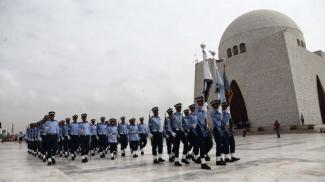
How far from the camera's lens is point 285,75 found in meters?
29.4

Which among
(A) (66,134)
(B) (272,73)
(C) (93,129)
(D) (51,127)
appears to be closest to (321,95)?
(B) (272,73)

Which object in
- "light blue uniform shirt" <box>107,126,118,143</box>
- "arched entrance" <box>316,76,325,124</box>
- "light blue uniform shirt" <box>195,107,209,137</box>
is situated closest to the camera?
"light blue uniform shirt" <box>195,107,209,137</box>

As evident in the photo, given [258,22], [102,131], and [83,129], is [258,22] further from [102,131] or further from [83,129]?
[83,129]

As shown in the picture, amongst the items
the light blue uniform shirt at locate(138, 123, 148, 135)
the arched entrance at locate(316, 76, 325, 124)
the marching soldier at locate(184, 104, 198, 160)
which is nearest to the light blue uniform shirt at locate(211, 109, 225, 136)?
the marching soldier at locate(184, 104, 198, 160)

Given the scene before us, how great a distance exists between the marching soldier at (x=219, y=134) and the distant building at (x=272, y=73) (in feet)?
75.1

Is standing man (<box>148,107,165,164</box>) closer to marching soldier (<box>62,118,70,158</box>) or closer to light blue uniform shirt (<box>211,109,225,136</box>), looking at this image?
light blue uniform shirt (<box>211,109,225,136</box>)

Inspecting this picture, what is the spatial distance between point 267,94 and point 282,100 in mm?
1929

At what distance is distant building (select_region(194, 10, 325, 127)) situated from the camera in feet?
95.3

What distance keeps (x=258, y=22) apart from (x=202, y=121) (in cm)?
3433

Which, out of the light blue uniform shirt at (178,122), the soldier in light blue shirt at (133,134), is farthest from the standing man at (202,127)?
the soldier in light blue shirt at (133,134)

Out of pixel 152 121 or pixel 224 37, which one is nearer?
pixel 152 121

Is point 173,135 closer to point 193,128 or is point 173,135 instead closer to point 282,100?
point 193,128

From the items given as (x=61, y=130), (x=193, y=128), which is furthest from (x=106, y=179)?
(x=61, y=130)

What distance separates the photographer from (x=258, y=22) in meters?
38.2
